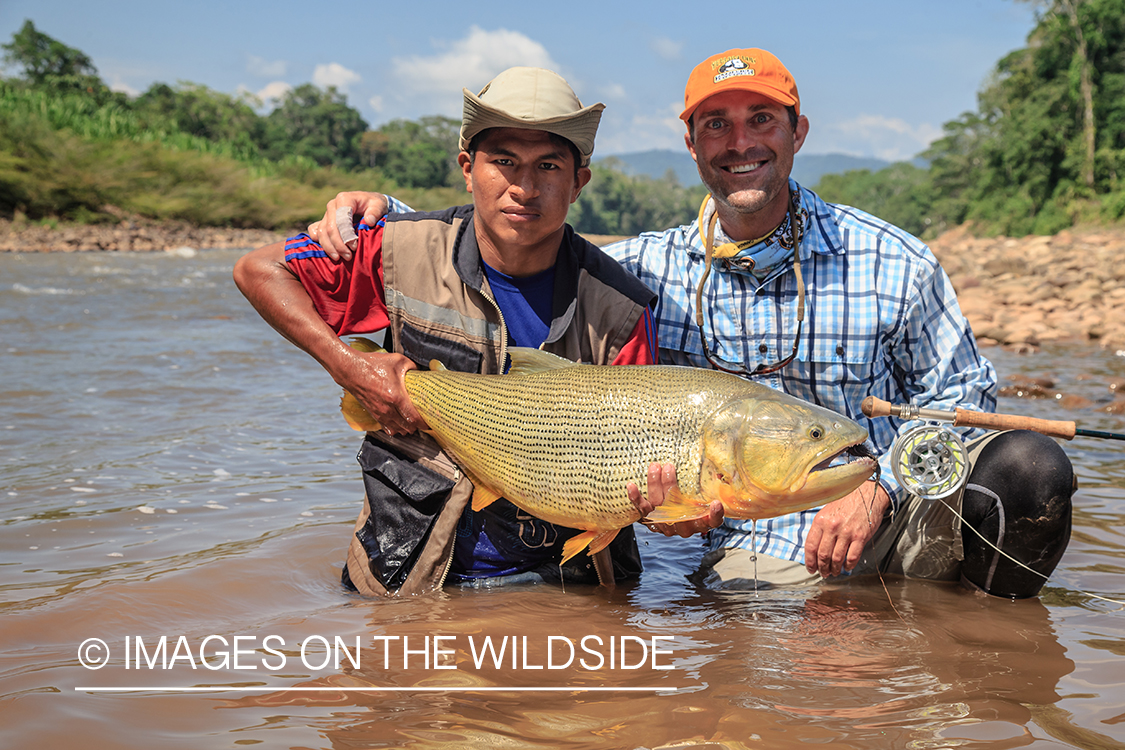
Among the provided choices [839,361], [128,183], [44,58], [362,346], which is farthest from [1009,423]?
[44,58]

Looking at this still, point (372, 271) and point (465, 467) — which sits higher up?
point (372, 271)

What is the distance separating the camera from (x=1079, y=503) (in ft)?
16.7

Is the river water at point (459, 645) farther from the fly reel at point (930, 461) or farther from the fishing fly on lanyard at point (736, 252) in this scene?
the fishing fly on lanyard at point (736, 252)

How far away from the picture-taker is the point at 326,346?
341 centimetres

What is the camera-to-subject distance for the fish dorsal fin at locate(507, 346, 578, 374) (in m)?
3.25

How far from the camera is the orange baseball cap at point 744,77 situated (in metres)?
3.73

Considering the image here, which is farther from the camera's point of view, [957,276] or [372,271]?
[957,276]

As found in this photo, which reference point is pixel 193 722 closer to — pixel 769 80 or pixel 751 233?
pixel 751 233

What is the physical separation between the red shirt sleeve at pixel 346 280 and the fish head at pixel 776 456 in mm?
1527

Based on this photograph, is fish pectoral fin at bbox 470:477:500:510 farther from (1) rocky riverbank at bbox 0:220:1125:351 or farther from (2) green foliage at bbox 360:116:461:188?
(2) green foliage at bbox 360:116:461:188

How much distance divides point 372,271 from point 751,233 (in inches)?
66.9

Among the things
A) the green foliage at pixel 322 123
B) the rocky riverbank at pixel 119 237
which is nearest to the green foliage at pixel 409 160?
the green foliage at pixel 322 123

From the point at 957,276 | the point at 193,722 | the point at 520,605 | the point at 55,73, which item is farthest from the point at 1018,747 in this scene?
the point at 55,73

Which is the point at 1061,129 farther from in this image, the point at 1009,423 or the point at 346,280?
the point at 346,280
